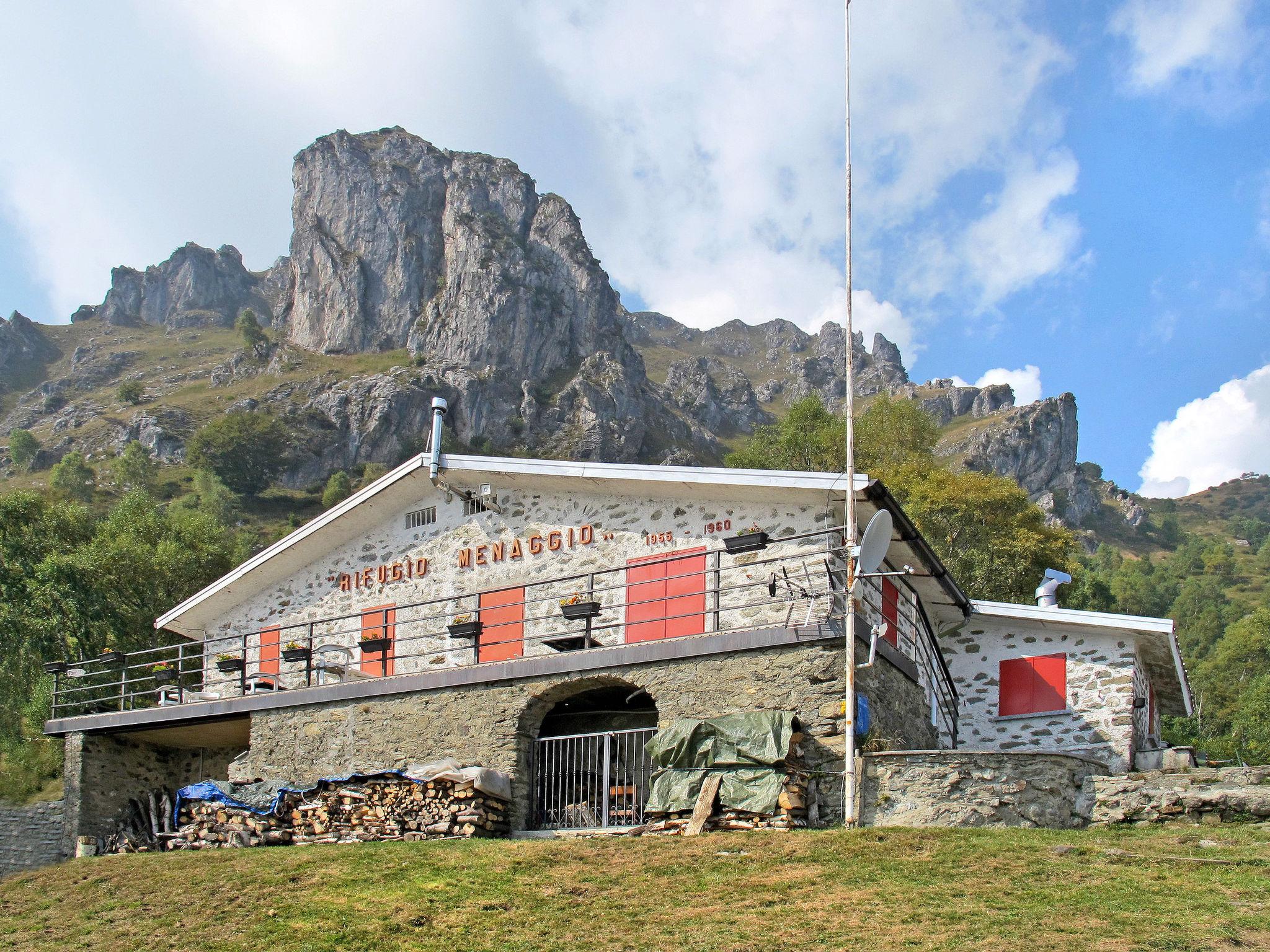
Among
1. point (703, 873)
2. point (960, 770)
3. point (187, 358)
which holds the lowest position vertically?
point (703, 873)

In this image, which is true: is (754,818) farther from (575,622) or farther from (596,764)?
(575,622)

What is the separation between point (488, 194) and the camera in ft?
446

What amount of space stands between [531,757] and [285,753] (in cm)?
396

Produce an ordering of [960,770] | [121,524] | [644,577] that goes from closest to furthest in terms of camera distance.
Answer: [960,770] < [644,577] < [121,524]

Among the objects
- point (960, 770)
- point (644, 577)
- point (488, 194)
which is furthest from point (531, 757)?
point (488, 194)

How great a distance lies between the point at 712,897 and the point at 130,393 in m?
120

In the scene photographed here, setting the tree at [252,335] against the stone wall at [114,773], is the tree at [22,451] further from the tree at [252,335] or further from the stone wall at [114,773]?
the stone wall at [114,773]

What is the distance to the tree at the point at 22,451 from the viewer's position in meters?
102

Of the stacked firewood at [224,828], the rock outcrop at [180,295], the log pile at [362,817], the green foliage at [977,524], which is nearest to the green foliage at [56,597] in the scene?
the stacked firewood at [224,828]

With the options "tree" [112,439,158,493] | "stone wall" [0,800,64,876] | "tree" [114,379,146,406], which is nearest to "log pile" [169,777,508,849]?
"stone wall" [0,800,64,876]

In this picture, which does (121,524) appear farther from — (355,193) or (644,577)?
(355,193)

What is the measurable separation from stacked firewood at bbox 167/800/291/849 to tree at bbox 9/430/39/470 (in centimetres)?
9996

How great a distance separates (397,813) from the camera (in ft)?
43.9

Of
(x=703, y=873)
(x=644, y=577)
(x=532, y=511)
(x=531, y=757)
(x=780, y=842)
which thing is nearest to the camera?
(x=703, y=873)
